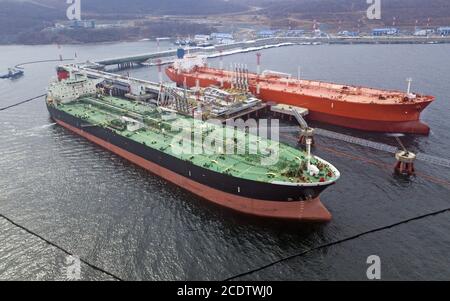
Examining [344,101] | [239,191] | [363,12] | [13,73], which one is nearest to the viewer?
[239,191]

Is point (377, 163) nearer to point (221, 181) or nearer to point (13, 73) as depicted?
point (221, 181)

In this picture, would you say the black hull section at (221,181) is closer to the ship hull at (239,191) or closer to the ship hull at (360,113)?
the ship hull at (239,191)

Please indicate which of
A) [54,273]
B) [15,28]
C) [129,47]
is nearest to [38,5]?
[15,28]

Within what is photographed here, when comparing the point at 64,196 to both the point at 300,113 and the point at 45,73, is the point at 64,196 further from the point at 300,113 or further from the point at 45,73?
the point at 45,73

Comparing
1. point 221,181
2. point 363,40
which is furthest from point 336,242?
point 363,40

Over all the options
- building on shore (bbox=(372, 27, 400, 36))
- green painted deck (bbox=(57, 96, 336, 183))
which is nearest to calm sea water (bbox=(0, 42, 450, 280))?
green painted deck (bbox=(57, 96, 336, 183))

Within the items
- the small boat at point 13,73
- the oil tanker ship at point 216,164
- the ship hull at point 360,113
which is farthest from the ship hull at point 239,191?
the small boat at point 13,73

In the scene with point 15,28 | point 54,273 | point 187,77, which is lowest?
point 54,273
